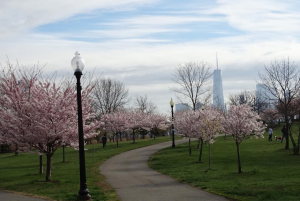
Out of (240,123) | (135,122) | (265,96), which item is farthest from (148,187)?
(265,96)

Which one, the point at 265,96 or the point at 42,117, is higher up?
the point at 265,96

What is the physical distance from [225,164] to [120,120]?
95.0 ft

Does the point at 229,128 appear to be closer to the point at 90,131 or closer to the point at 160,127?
the point at 90,131

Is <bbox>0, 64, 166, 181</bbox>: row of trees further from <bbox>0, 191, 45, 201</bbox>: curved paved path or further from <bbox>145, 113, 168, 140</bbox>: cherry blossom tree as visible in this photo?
<bbox>145, 113, 168, 140</bbox>: cherry blossom tree

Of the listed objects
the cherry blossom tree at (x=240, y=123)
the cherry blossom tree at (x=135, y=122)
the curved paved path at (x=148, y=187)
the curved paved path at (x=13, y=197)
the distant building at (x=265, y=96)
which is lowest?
the curved paved path at (x=148, y=187)

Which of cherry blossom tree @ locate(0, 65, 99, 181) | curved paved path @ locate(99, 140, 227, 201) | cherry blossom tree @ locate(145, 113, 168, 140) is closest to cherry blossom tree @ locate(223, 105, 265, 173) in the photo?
curved paved path @ locate(99, 140, 227, 201)

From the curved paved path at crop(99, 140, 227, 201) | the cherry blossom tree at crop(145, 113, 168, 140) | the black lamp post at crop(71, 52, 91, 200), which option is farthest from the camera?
the cherry blossom tree at crop(145, 113, 168, 140)

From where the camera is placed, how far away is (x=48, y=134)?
16688mm

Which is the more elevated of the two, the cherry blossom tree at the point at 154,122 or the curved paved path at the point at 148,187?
the cherry blossom tree at the point at 154,122

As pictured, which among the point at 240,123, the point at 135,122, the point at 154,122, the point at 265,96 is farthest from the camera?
the point at 265,96

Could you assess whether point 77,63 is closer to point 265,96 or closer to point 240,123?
point 240,123

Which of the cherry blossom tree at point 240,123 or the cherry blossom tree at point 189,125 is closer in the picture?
the cherry blossom tree at point 240,123

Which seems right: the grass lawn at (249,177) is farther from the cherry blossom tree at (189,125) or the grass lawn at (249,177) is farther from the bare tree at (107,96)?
the bare tree at (107,96)

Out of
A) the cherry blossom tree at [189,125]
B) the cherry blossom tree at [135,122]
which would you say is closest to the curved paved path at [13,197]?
the cherry blossom tree at [189,125]
